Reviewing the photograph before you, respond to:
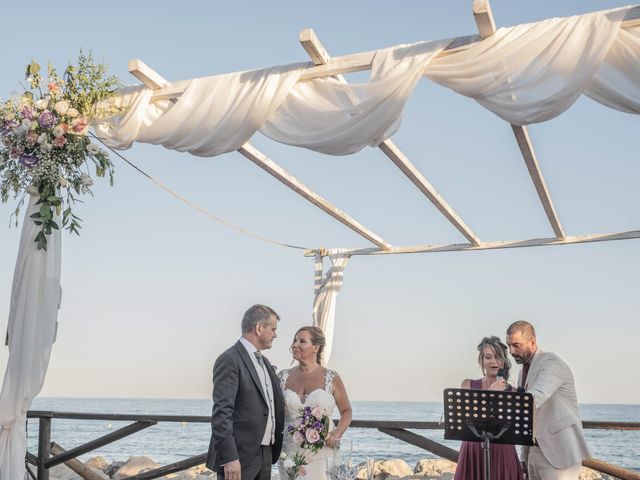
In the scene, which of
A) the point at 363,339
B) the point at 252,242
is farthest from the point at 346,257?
the point at 363,339

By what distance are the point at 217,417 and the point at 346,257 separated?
4147mm

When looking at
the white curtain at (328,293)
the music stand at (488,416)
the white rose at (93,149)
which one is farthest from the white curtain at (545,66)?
the white curtain at (328,293)

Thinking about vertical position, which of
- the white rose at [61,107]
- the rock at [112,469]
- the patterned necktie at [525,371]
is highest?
the white rose at [61,107]

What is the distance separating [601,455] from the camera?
24.4 meters

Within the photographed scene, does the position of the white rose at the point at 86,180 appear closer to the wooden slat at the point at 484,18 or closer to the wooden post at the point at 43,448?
the wooden slat at the point at 484,18

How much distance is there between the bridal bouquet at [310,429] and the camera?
4500 mm

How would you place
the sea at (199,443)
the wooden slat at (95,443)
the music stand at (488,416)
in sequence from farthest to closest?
the sea at (199,443) → the wooden slat at (95,443) → the music stand at (488,416)

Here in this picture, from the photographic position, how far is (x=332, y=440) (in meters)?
4.82

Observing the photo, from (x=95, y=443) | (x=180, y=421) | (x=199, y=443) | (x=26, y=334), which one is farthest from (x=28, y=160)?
(x=199, y=443)

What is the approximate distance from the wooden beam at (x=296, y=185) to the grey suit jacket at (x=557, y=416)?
2040mm

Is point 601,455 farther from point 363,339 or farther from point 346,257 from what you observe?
point 346,257

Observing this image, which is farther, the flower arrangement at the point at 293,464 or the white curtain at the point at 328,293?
the white curtain at the point at 328,293

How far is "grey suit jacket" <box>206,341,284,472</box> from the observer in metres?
4.11

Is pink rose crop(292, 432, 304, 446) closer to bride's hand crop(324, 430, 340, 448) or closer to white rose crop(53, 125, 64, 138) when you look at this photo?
bride's hand crop(324, 430, 340, 448)
